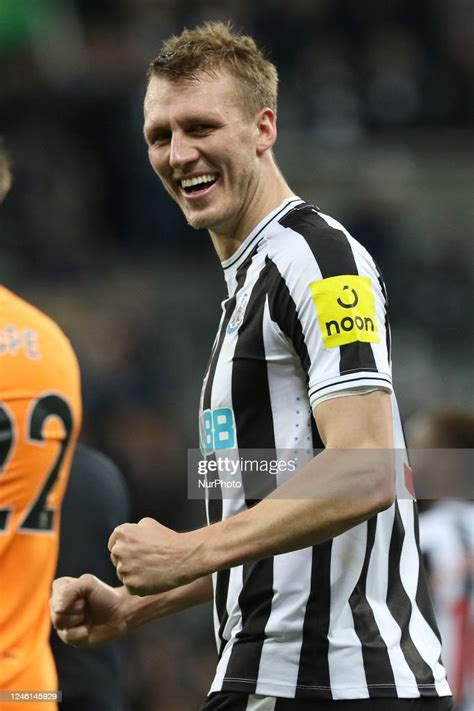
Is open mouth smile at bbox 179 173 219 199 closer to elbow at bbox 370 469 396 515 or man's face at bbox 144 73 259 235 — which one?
man's face at bbox 144 73 259 235

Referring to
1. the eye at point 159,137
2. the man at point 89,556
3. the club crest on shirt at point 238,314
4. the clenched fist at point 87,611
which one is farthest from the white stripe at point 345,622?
the man at point 89,556

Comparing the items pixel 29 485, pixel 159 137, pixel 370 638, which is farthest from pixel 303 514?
pixel 29 485

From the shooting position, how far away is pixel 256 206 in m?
3.00

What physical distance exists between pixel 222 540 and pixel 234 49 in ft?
4.11

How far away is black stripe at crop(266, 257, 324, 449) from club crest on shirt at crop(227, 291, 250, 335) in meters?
0.10

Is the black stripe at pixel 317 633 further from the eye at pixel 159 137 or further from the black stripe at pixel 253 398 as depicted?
the eye at pixel 159 137

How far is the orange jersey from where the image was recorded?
353 centimetres

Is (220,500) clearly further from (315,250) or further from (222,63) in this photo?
(222,63)

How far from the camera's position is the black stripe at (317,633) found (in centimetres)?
261

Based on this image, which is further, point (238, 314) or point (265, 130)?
point (265, 130)

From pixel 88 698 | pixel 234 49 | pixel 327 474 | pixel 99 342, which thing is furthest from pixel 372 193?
pixel 327 474

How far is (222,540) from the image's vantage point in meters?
2.43

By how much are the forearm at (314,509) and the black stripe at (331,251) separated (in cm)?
19

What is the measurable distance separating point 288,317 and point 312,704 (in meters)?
0.81
